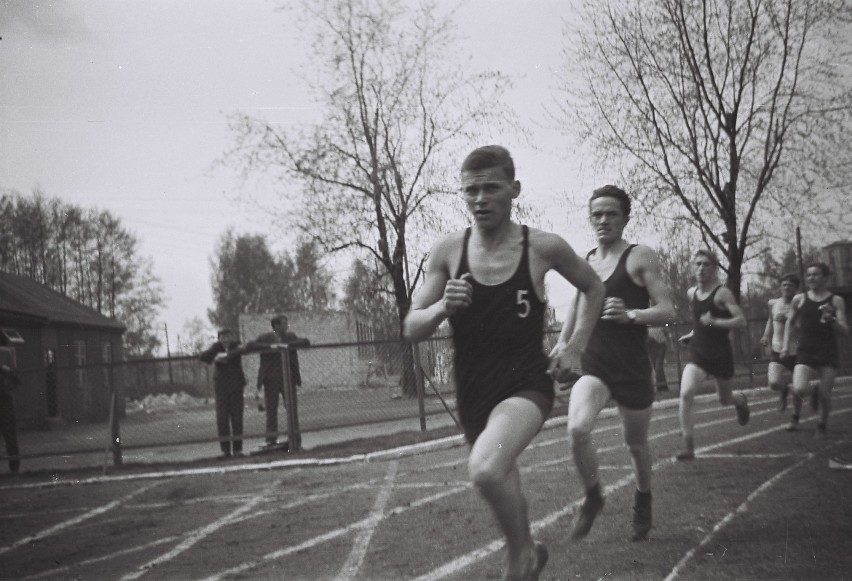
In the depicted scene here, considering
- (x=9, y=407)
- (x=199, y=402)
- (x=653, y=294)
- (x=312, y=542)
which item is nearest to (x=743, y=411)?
(x=653, y=294)

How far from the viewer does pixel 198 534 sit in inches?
259

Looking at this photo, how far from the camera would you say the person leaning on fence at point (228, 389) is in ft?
39.0

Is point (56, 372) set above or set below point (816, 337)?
above

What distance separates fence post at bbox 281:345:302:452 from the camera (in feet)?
39.6

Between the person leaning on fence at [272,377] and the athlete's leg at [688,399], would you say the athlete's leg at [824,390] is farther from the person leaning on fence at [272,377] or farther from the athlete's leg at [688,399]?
the person leaning on fence at [272,377]

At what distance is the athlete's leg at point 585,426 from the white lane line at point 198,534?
275cm

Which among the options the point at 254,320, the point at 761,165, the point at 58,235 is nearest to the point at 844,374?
the point at 761,165

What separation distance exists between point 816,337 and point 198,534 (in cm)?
683

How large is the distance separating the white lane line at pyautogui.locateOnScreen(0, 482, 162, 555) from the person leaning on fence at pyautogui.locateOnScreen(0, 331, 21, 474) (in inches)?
113

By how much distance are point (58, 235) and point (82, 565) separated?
4.57 m

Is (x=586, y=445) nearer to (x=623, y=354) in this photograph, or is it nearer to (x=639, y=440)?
(x=639, y=440)

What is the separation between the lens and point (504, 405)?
3.55 m

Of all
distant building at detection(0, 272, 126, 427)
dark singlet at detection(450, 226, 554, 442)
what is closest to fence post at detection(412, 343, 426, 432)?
distant building at detection(0, 272, 126, 427)

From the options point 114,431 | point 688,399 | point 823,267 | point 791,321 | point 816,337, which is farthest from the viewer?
point 114,431
